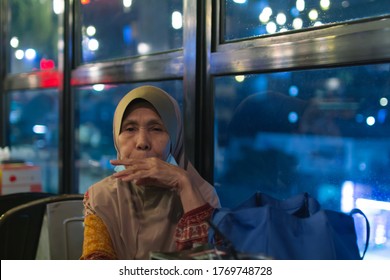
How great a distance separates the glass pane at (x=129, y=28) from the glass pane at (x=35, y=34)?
0.24 m

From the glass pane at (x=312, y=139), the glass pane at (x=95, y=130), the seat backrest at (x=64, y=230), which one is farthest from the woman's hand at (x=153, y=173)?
the glass pane at (x=95, y=130)

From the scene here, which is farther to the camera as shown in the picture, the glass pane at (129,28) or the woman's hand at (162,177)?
the glass pane at (129,28)

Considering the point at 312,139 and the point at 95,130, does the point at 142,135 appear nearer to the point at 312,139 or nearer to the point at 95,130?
the point at 312,139

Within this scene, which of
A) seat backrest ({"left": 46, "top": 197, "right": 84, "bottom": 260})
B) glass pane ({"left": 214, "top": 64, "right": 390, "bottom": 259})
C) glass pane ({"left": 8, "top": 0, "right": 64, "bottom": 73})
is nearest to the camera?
glass pane ({"left": 214, "top": 64, "right": 390, "bottom": 259})

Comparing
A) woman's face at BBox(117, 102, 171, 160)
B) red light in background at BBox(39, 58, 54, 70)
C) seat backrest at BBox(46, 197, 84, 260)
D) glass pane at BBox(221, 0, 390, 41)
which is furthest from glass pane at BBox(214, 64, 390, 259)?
red light in background at BBox(39, 58, 54, 70)

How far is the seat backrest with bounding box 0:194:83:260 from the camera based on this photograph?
1.87 m

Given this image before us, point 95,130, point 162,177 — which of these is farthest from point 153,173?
point 95,130

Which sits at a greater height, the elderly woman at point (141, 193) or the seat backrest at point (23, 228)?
the elderly woman at point (141, 193)

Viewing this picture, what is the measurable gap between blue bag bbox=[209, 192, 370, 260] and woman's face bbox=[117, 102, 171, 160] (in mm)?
385

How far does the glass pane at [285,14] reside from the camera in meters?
1.49

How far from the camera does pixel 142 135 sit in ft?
4.76

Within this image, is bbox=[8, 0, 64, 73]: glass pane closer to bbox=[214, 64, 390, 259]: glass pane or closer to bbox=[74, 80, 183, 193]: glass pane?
bbox=[74, 80, 183, 193]: glass pane

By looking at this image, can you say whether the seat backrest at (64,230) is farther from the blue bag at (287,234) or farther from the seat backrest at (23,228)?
the blue bag at (287,234)
